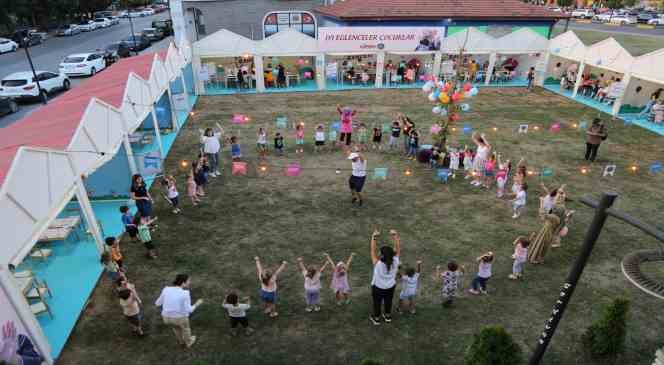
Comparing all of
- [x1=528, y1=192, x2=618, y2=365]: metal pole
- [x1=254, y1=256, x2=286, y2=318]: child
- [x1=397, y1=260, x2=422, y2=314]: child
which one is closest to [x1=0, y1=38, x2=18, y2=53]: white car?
[x1=254, y1=256, x2=286, y2=318]: child

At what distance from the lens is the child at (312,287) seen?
260 inches

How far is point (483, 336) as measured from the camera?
5.15 meters

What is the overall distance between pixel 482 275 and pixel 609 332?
1965 mm

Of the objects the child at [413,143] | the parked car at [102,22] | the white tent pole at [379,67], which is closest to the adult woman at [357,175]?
the child at [413,143]

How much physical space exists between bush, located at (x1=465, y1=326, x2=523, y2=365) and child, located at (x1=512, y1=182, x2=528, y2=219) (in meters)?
5.10

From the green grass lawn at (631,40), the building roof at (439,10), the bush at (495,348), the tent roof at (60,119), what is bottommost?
the bush at (495,348)

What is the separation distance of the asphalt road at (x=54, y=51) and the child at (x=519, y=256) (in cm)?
1973

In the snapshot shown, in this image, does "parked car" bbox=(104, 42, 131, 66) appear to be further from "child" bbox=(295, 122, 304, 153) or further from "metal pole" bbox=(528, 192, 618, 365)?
"metal pole" bbox=(528, 192, 618, 365)

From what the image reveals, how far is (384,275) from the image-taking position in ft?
20.3

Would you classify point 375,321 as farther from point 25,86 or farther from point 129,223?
point 25,86

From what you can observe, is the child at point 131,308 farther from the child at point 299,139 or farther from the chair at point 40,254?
the child at point 299,139

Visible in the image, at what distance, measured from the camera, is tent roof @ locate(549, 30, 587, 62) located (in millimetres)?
19781

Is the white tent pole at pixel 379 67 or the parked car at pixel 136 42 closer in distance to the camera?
the white tent pole at pixel 379 67

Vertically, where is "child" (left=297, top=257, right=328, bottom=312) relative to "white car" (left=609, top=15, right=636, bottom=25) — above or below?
below
